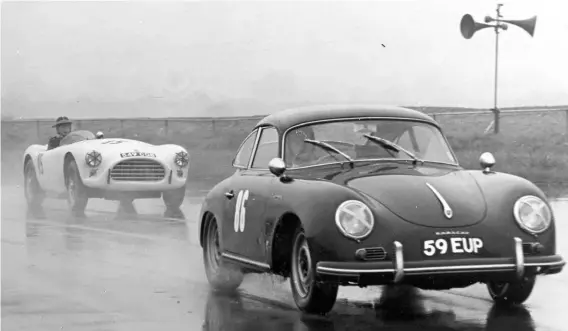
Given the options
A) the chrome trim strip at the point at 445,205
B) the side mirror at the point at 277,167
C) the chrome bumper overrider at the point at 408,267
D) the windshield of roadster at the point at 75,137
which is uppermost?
the side mirror at the point at 277,167

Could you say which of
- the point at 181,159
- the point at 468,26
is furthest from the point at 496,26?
the point at 181,159

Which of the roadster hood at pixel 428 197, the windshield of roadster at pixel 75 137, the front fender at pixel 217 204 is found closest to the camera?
the roadster hood at pixel 428 197

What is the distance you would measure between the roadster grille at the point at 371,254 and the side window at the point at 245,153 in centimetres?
235

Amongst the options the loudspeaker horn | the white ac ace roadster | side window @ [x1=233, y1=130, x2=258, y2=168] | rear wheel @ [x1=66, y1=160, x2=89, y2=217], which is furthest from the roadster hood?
the loudspeaker horn

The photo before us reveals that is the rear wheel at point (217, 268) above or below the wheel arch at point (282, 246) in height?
below

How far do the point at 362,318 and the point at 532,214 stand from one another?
1.31 meters

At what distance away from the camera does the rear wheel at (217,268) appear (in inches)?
356

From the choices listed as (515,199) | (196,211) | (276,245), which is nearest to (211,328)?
(276,245)

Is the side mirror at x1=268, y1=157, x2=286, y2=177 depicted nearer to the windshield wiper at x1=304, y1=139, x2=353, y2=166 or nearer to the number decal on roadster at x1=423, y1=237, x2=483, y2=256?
the windshield wiper at x1=304, y1=139, x2=353, y2=166

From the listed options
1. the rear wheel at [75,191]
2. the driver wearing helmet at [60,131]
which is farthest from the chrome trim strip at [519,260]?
the driver wearing helmet at [60,131]

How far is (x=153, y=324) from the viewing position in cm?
714

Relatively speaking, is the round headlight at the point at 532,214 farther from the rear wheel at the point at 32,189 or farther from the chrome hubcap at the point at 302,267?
the rear wheel at the point at 32,189

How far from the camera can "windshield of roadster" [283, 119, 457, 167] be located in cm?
820

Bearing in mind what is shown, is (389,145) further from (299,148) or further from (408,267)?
(408,267)
